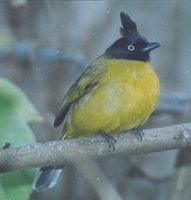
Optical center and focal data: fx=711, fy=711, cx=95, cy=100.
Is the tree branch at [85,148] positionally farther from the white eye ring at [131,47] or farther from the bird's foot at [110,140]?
the white eye ring at [131,47]

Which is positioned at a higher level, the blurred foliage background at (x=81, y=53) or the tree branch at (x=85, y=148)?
the tree branch at (x=85, y=148)

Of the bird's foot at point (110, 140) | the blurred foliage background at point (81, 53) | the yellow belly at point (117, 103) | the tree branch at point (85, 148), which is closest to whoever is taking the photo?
the tree branch at point (85, 148)

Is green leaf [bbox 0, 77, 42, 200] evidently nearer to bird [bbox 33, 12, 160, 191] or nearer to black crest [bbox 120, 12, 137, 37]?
bird [bbox 33, 12, 160, 191]

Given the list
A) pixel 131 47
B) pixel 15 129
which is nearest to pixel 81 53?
pixel 131 47

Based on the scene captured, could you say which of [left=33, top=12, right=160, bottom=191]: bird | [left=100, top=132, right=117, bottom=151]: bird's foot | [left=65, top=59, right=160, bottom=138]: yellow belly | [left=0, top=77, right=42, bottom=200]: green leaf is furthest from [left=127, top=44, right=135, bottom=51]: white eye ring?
[left=0, top=77, right=42, bottom=200]: green leaf

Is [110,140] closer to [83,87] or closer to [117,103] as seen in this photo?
[117,103]

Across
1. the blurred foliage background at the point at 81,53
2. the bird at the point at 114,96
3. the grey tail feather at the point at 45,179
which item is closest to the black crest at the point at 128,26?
the bird at the point at 114,96
